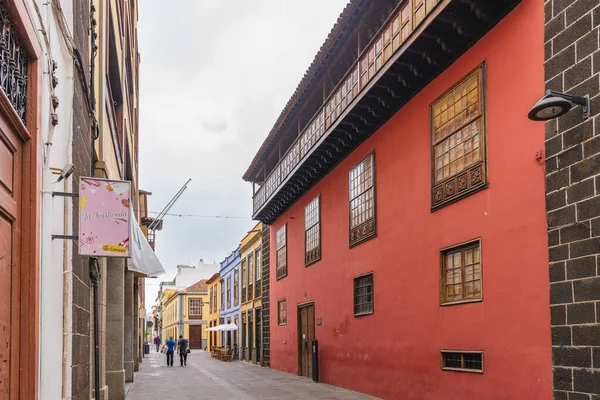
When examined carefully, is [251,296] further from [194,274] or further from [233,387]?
[194,274]

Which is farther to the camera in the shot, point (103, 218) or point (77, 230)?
point (77, 230)

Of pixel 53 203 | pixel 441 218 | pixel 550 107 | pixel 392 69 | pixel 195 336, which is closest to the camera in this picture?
pixel 53 203

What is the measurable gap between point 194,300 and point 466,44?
207ft

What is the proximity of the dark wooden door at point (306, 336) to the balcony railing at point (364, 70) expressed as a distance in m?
4.73

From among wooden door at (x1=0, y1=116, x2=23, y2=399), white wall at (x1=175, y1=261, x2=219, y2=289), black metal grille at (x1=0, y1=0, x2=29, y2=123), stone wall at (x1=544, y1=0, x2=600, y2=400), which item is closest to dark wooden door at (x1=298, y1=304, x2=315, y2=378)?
stone wall at (x1=544, y1=0, x2=600, y2=400)

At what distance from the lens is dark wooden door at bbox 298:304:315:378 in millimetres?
21688

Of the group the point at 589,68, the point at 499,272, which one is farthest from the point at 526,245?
the point at 589,68

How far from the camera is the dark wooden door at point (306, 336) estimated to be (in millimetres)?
21688

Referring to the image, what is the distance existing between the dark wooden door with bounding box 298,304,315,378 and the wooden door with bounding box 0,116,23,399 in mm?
17218

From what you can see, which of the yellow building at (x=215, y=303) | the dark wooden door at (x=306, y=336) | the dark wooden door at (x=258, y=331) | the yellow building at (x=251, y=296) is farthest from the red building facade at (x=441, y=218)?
the yellow building at (x=215, y=303)

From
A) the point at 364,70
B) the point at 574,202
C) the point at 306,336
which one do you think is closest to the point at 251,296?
the point at 306,336

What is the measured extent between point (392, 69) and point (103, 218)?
327 inches

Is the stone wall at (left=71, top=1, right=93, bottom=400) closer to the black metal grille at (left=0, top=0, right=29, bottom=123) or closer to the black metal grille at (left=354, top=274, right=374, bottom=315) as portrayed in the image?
the black metal grille at (left=0, top=0, right=29, bottom=123)

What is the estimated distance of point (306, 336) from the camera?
22.4 meters
